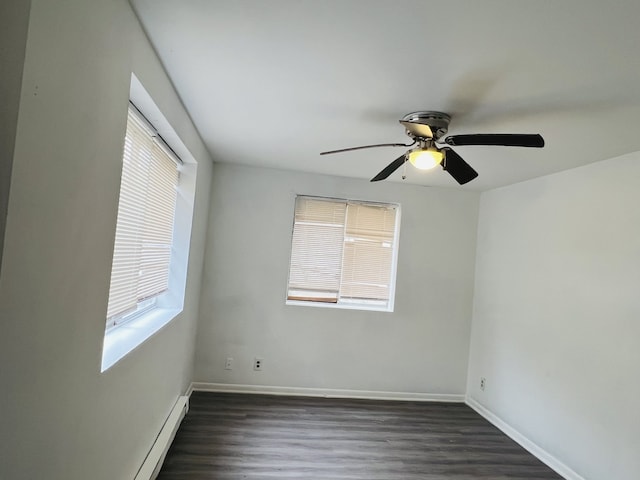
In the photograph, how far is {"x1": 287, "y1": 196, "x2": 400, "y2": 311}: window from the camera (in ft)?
12.5

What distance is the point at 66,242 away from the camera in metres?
1.01

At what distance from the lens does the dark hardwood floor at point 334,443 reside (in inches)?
94.2

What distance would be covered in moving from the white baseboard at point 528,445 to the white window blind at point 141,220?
130 inches

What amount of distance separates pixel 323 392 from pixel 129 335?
243cm

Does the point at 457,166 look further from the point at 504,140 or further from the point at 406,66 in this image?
the point at 406,66

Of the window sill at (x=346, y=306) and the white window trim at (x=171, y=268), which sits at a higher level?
the white window trim at (x=171, y=268)

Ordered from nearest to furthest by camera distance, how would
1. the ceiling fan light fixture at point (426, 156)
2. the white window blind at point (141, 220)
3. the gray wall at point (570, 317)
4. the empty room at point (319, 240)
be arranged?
the empty room at point (319, 240)
the white window blind at point (141, 220)
the ceiling fan light fixture at point (426, 156)
the gray wall at point (570, 317)

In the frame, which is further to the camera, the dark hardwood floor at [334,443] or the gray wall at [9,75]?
the dark hardwood floor at [334,443]

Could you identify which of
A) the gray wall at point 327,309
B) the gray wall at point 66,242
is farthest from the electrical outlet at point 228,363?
the gray wall at point 66,242

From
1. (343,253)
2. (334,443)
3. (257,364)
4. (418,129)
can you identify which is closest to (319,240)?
(343,253)

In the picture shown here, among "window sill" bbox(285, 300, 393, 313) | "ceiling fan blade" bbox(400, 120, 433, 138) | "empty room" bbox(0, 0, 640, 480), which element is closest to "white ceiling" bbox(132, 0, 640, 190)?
"empty room" bbox(0, 0, 640, 480)

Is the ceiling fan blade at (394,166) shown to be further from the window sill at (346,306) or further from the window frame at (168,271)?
the window sill at (346,306)

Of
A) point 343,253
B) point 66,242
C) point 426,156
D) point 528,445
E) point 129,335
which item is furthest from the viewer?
point 343,253

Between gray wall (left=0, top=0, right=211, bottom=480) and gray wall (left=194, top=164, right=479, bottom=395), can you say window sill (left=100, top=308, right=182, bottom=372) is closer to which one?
gray wall (left=0, top=0, right=211, bottom=480)
